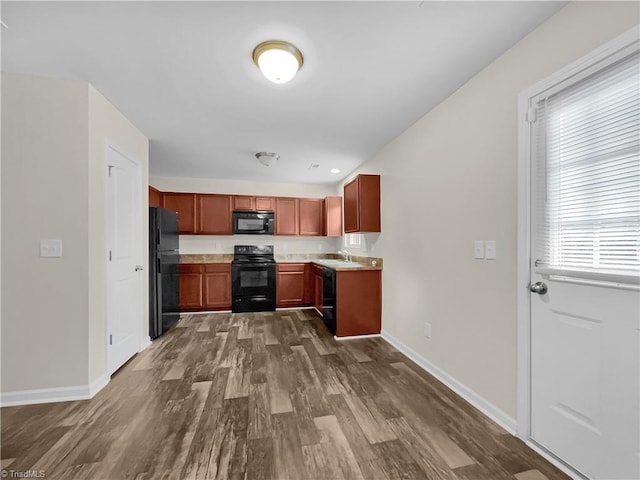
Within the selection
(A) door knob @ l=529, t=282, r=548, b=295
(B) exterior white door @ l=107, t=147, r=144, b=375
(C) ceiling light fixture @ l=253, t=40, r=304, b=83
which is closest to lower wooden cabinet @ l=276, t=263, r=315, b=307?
(B) exterior white door @ l=107, t=147, r=144, b=375

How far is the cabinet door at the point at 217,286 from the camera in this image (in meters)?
4.77

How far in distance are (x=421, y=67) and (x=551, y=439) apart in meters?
2.42

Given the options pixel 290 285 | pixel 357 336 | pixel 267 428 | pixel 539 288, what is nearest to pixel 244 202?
pixel 290 285

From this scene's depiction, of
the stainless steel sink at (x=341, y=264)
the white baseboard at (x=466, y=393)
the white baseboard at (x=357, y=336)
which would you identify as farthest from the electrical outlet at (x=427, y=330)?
the stainless steel sink at (x=341, y=264)

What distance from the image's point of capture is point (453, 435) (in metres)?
1.69

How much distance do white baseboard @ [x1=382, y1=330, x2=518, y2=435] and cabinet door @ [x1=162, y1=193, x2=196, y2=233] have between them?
4020 millimetres

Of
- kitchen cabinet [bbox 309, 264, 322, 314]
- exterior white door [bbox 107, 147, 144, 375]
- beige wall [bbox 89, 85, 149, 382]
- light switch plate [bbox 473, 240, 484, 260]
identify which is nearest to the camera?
light switch plate [bbox 473, 240, 484, 260]

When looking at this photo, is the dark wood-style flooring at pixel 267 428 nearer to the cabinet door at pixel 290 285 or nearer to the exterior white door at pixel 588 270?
the exterior white door at pixel 588 270

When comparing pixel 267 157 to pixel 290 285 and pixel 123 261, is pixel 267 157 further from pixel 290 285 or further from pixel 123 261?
pixel 290 285

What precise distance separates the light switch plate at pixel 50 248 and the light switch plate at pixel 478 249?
316cm

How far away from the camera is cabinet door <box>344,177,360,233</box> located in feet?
12.2

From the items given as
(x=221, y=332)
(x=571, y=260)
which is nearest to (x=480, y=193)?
(x=571, y=260)

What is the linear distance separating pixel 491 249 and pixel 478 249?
12cm

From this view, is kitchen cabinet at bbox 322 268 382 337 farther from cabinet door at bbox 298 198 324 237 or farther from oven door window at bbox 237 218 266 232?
oven door window at bbox 237 218 266 232
